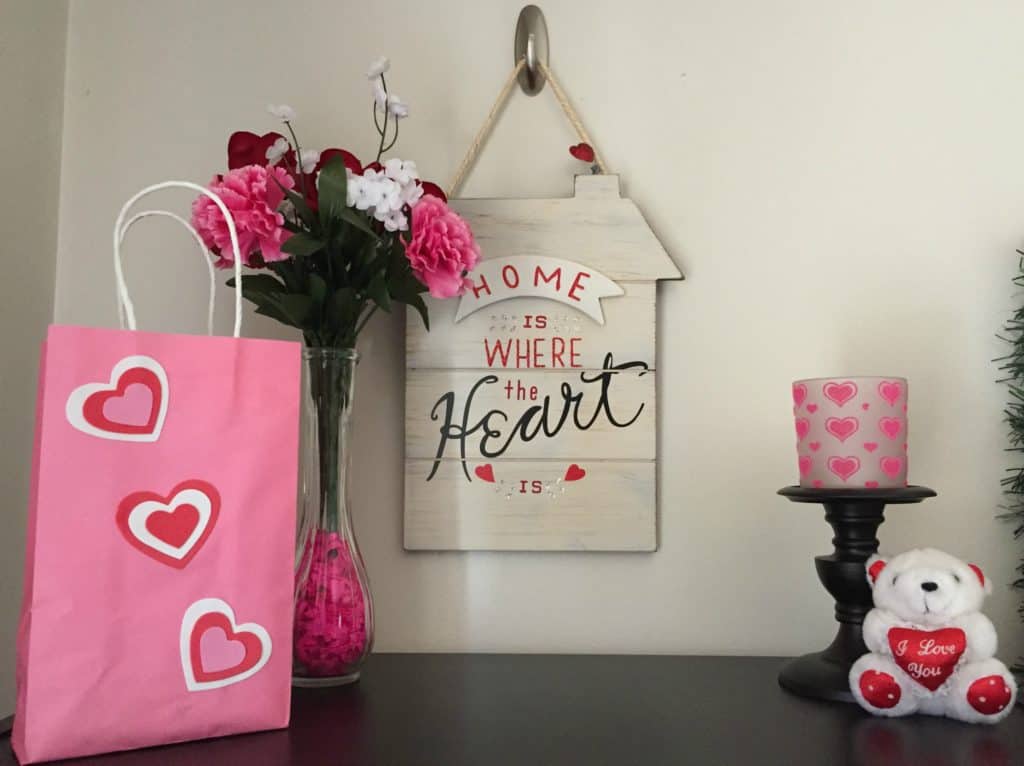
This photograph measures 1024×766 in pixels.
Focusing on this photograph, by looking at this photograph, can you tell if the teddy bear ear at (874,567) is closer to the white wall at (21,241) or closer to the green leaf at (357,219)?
the green leaf at (357,219)

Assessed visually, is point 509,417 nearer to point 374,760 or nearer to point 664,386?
point 664,386

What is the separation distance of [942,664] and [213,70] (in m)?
1.07

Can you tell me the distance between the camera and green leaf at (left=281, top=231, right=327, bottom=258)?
849 mm

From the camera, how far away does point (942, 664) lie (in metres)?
0.79

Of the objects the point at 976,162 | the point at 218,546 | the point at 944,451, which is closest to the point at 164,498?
the point at 218,546

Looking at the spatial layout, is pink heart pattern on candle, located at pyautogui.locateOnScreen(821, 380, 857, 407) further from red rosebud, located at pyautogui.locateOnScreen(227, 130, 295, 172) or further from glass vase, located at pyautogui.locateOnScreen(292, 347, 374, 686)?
red rosebud, located at pyautogui.locateOnScreen(227, 130, 295, 172)

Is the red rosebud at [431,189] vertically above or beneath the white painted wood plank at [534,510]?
above

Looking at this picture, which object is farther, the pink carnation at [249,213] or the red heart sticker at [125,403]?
the pink carnation at [249,213]

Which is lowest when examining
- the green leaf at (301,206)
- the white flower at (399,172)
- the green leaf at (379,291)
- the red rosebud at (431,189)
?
the green leaf at (379,291)

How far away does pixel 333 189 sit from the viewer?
868 mm

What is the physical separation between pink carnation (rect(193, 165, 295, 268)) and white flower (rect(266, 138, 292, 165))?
69mm

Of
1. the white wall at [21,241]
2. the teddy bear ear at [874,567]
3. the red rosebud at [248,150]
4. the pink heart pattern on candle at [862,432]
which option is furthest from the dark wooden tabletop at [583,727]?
the red rosebud at [248,150]

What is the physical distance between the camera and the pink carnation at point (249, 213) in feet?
2.81

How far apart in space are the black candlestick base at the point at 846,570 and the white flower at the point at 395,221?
0.48 m
